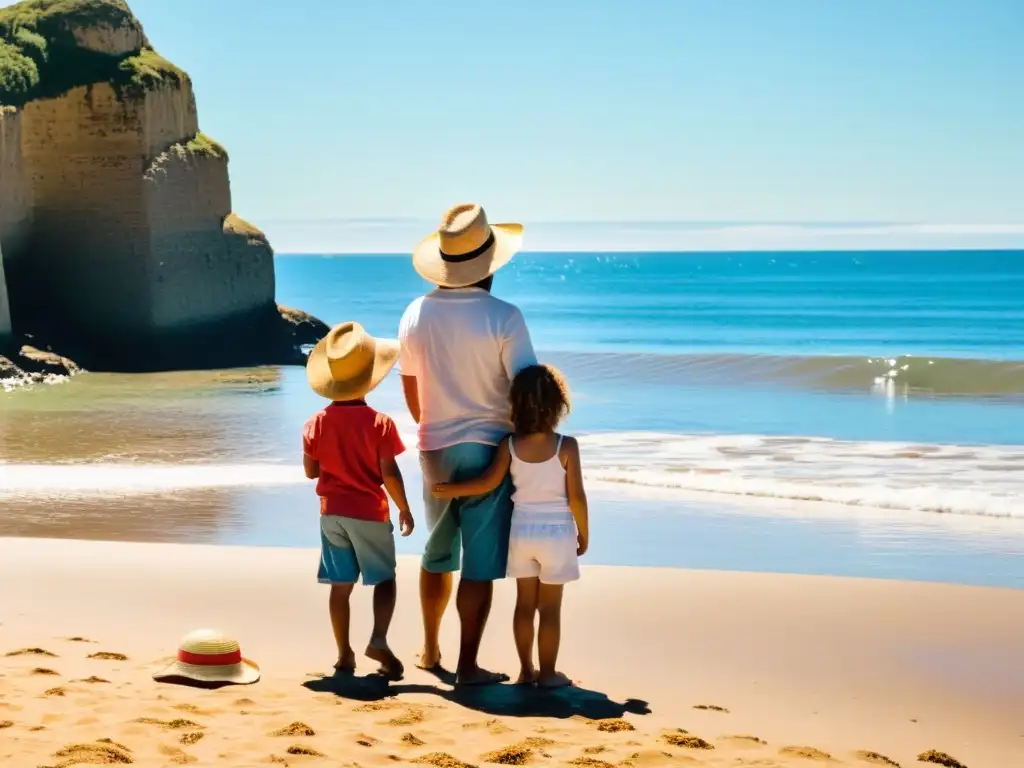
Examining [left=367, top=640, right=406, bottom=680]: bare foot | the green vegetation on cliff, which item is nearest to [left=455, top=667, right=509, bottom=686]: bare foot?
[left=367, top=640, right=406, bottom=680]: bare foot

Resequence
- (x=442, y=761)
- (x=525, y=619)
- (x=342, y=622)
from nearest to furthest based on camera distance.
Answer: (x=442, y=761), (x=525, y=619), (x=342, y=622)

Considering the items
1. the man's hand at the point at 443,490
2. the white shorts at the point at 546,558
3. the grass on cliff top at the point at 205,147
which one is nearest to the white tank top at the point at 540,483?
the white shorts at the point at 546,558

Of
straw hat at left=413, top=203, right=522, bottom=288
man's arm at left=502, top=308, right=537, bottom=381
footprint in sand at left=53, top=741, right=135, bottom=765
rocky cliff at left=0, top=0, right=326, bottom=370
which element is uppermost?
rocky cliff at left=0, top=0, right=326, bottom=370

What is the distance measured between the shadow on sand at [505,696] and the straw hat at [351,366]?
3.58 ft

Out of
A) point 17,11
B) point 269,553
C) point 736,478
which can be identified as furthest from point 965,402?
point 17,11

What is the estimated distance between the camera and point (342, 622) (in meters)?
5.30

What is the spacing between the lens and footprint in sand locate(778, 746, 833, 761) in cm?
442

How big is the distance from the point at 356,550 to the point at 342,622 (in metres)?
0.31

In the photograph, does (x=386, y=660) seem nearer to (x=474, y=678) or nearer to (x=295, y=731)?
(x=474, y=678)

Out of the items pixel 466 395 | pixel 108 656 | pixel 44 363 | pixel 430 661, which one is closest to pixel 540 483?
pixel 466 395

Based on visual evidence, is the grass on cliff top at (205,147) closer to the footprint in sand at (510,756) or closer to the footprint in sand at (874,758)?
the footprint in sand at (510,756)

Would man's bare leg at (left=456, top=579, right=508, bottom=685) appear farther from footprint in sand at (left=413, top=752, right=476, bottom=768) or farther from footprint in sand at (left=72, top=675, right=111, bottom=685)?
footprint in sand at (left=72, top=675, right=111, bottom=685)

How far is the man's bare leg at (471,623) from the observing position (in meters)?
5.16

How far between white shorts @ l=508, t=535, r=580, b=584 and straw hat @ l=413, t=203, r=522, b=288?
3.31 ft
